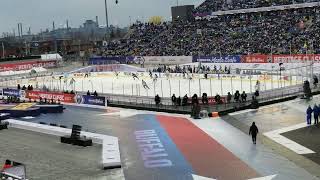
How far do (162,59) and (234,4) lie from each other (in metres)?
21.2

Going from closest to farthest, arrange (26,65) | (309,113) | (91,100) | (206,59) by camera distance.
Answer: (309,113)
(91,100)
(206,59)
(26,65)

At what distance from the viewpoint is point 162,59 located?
88.0m

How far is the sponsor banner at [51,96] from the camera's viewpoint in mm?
49406

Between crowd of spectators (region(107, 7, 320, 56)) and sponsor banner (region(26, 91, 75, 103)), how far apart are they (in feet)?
101

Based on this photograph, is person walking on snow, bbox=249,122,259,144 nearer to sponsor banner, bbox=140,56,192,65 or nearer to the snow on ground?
the snow on ground

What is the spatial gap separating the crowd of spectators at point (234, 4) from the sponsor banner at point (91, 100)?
52.5 metres

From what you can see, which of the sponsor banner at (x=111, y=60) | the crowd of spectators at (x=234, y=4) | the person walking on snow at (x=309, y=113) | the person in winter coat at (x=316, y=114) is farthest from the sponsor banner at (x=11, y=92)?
the crowd of spectators at (x=234, y=4)

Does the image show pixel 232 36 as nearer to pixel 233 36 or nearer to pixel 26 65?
pixel 233 36

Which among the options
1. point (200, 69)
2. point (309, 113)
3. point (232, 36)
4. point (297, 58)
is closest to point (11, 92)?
point (200, 69)

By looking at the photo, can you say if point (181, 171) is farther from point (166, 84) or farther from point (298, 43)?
point (298, 43)

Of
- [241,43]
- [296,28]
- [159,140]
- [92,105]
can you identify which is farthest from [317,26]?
[159,140]

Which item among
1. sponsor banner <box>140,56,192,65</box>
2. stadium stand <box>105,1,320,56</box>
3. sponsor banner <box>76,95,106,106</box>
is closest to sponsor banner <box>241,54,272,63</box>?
stadium stand <box>105,1,320,56</box>

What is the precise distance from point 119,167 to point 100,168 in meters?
0.90

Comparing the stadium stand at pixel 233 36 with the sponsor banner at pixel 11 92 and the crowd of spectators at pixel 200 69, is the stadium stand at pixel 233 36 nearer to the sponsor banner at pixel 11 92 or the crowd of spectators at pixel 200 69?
the crowd of spectators at pixel 200 69
